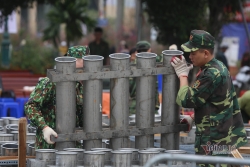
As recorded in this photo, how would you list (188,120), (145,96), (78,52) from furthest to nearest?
(188,120)
(78,52)
(145,96)

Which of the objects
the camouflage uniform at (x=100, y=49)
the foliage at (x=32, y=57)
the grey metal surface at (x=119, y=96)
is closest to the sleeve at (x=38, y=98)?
the grey metal surface at (x=119, y=96)

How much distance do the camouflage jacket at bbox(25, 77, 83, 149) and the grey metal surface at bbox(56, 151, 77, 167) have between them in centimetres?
45

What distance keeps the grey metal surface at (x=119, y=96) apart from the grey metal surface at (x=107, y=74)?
4 centimetres

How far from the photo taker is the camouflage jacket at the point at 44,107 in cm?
607

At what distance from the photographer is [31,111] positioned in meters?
6.10

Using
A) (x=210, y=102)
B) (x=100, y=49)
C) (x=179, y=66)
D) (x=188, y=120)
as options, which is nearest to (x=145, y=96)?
(x=179, y=66)

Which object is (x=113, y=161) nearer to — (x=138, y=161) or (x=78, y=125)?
(x=138, y=161)

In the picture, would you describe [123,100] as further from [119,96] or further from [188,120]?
[188,120]

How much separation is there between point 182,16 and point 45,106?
9349 millimetres

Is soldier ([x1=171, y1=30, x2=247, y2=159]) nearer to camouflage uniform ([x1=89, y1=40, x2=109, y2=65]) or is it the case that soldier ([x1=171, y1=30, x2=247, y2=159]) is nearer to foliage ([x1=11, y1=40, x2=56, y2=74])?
camouflage uniform ([x1=89, y1=40, x2=109, y2=65])

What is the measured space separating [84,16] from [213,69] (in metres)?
19.1

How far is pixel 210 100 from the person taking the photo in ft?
18.8

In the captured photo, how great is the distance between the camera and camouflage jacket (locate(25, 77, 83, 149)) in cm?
607

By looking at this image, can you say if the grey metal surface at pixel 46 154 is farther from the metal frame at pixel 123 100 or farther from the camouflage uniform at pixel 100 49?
the camouflage uniform at pixel 100 49
